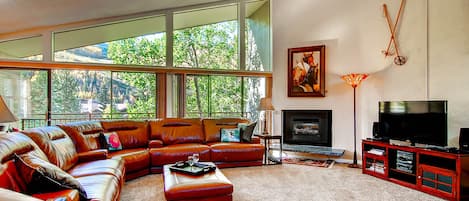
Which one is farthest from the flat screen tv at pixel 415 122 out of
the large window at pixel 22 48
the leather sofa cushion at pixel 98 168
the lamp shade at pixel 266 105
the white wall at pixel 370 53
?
the large window at pixel 22 48

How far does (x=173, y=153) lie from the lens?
455 centimetres

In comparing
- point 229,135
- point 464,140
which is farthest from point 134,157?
point 464,140

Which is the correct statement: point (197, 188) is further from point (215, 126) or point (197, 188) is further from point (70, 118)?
point (70, 118)

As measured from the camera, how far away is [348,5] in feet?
18.6

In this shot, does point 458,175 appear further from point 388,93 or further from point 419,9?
point 419,9

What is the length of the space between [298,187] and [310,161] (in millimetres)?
1860

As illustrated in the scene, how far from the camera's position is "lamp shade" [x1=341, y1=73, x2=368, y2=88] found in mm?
5145

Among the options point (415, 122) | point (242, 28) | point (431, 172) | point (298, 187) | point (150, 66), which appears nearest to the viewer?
point (431, 172)

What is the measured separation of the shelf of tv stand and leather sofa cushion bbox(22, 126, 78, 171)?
4389 millimetres

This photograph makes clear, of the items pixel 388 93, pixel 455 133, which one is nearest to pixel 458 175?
pixel 455 133

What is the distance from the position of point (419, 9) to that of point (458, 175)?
8.89ft

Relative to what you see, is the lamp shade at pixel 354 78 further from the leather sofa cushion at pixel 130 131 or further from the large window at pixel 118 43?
the large window at pixel 118 43

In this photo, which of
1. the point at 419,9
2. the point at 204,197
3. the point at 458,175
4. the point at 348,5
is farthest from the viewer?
the point at 348,5

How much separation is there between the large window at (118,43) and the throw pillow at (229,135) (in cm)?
262
